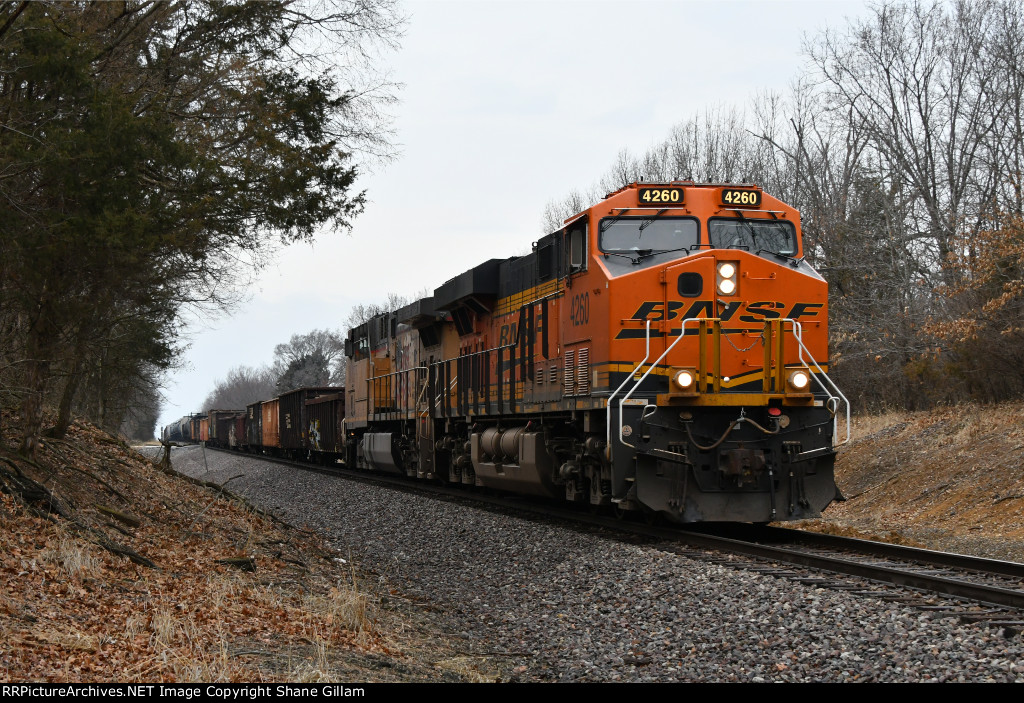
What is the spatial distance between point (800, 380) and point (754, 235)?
1.94 meters

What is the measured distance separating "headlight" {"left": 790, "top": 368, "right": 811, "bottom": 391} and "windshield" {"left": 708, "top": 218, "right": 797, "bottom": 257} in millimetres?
1587

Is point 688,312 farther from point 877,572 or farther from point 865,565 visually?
point 877,572

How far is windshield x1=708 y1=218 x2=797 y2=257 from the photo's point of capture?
480 inches

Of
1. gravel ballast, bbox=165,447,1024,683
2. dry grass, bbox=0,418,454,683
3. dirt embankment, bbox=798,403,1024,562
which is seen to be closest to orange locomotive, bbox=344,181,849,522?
gravel ballast, bbox=165,447,1024,683

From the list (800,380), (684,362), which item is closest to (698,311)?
(684,362)

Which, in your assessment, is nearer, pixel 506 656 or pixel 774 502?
pixel 506 656

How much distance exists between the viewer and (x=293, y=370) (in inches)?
3612

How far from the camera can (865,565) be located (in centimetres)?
899

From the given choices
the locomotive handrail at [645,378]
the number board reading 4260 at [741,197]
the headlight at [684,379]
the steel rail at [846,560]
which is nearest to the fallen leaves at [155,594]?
the locomotive handrail at [645,378]

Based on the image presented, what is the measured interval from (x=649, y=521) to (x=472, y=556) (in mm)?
2223

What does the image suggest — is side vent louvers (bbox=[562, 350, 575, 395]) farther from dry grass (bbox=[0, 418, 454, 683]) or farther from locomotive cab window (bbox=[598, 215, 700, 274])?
dry grass (bbox=[0, 418, 454, 683])

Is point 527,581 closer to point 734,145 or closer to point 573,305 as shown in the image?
point 573,305

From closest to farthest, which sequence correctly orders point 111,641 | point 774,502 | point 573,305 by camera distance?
point 111,641
point 774,502
point 573,305

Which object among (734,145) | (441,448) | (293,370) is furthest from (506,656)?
(293,370)
